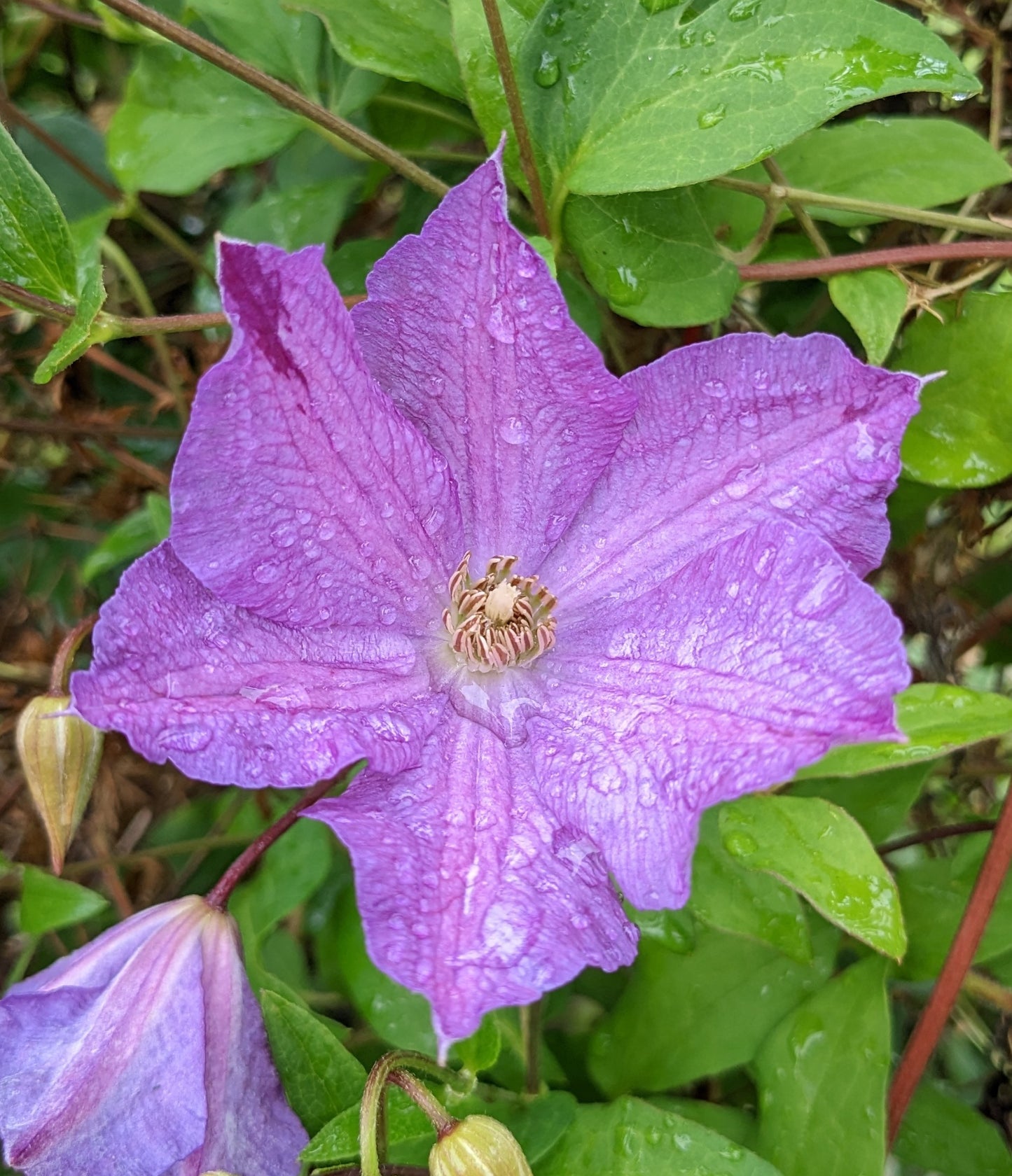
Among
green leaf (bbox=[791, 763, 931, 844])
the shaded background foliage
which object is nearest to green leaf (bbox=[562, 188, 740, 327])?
the shaded background foliage

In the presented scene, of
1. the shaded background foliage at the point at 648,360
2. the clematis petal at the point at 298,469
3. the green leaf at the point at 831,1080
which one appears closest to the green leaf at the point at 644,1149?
the shaded background foliage at the point at 648,360

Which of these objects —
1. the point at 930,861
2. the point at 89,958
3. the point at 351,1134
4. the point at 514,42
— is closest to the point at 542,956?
the point at 351,1134

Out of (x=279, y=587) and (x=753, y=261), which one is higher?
(x=753, y=261)

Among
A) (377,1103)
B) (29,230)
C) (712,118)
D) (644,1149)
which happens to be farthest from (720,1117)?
(29,230)

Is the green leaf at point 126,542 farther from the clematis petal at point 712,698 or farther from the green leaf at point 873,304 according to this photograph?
the green leaf at point 873,304

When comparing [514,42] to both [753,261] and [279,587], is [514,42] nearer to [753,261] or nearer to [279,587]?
[753,261]

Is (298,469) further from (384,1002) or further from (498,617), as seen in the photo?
(384,1002)
